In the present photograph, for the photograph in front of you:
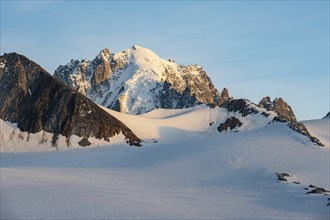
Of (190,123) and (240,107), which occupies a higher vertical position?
(240,107)

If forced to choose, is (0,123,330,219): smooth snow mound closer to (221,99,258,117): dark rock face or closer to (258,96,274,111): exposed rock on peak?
(221,99,258,117): dark rock face

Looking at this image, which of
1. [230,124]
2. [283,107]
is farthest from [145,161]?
[283,107]

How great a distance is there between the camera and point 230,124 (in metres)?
124

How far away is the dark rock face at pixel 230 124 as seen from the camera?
403 ft

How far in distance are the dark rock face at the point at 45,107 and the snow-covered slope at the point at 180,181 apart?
8.88 meters

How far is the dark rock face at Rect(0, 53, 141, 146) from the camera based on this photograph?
99125mm

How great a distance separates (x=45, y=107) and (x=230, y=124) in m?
45.8

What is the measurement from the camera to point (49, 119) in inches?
3969

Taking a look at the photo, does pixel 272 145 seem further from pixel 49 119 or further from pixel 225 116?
pixel 225 116

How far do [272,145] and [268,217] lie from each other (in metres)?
35.3

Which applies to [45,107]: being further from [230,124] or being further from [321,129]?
[321,129]

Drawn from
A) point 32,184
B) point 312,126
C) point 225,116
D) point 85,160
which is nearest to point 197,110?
point 225,116

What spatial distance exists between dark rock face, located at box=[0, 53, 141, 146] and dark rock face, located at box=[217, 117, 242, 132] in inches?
1168

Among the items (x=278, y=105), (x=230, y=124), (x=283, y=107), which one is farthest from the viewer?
(x=283, y=107)
